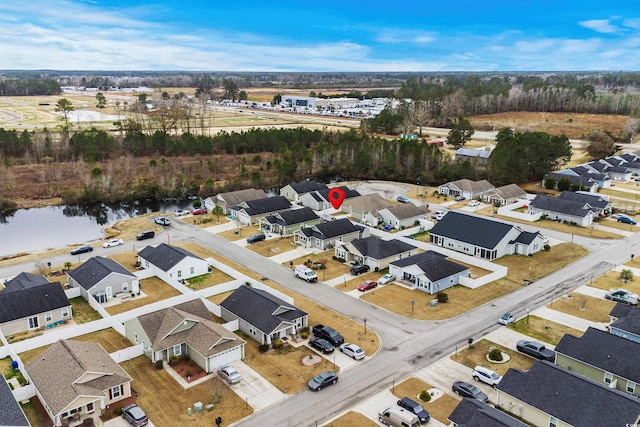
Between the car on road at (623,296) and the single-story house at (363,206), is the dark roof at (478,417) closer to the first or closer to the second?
the car on road at (623,296)

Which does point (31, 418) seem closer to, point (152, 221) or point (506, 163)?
point (152, 221)

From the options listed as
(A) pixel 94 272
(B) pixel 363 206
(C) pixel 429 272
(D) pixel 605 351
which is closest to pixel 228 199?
(B) pixel 363 206

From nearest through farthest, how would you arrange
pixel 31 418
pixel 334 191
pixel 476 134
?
1. pixel 31 418
2. pixel 334 191
3. pixel 476 134

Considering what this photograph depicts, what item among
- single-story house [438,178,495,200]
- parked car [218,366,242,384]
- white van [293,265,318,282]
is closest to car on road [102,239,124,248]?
white van [293,265,318,282]

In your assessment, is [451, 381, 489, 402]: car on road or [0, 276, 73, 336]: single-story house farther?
[0, 276, 73, 336]: single-story house

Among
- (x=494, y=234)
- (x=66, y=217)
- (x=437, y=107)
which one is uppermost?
(x=437, y=107)

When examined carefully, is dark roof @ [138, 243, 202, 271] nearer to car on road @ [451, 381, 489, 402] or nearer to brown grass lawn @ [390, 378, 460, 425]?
brown grass lawn @ [390, 378, 460, 425]

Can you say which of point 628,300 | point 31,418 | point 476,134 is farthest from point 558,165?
point 31,418
